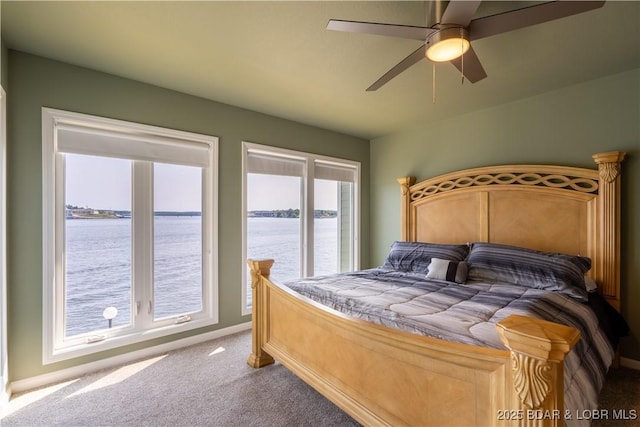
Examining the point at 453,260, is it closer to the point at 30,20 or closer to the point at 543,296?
the point at 543,296

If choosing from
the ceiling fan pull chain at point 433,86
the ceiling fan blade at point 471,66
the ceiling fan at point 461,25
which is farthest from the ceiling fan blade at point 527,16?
the ceiling fan pull chain at point 433,86

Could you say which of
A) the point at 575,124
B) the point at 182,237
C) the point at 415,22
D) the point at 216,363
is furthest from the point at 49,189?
the point at 575,124

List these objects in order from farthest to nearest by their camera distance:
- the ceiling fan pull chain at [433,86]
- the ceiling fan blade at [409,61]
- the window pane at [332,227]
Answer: the window pane at [332,227]
the ceiling fan pull chain at [433,86]
the ceiling fan blade at [409,61]

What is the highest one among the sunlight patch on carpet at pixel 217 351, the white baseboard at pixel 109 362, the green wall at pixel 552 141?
the green wall at pixel 552 141

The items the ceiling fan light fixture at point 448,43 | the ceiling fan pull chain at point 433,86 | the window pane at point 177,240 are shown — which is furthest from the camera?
the window pane at point 177,240

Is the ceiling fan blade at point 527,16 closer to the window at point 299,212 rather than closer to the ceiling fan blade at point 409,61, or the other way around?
the ceiling fan blade at point 409,61

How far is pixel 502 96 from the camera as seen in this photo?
9.74ft

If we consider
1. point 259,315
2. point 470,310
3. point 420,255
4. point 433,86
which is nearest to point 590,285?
point 420,255

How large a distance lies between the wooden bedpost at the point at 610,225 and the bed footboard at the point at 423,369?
88.9 inches

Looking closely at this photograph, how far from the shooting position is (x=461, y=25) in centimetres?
148

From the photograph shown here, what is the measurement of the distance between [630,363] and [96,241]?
4.63m

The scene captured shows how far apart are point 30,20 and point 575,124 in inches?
169

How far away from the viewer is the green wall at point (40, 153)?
2.13m

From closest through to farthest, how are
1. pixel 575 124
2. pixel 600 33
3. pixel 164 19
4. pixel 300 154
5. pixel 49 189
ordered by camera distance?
pixel 164 19, pixel 600 33, pixel 49 189, pixel 575 124, pixel 300 154
